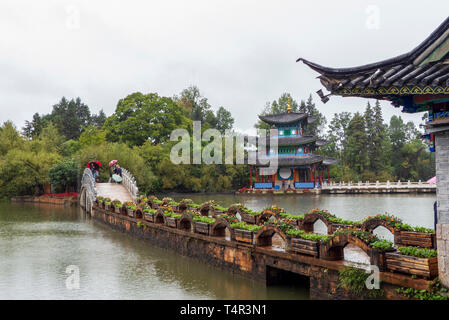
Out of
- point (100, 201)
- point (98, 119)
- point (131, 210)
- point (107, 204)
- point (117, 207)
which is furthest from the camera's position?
point (98, 119)

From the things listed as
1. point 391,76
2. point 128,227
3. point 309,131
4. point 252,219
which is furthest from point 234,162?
point 391,76

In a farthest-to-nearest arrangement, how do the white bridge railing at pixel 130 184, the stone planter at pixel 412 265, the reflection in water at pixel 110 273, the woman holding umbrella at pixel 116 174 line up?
the woman holding umbrella at pixel 116 174 → the white bridge railing at pixel 130 184 → the reflection in water at pixel 110 273 → the stone planter at pixel 412 265

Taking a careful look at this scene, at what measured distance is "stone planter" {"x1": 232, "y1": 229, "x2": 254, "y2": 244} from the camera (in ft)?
32.4

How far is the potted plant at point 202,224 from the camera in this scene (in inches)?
459

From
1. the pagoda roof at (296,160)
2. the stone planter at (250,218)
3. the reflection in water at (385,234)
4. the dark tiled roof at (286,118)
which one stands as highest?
the dark tiled roof at (286,118)

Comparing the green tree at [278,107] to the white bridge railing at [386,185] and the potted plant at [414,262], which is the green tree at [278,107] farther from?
the potted plant at [414,262]

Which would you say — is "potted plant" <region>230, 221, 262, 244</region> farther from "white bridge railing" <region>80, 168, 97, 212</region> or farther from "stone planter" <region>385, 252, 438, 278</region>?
"white bridge railing" <region>80, 168, 97, 212</region>

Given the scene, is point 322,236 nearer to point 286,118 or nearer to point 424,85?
point 424,85

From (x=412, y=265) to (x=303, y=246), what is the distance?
237 centimetres

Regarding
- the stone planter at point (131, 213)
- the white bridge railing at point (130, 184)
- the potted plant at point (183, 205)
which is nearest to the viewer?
the potted plant at point (183, 205)

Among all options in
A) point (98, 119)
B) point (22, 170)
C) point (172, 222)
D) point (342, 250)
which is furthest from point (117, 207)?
point (98, 119)

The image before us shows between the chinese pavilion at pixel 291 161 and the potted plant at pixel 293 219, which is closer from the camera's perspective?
the potted plant at pixel 293 219

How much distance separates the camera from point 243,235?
33.1 feet

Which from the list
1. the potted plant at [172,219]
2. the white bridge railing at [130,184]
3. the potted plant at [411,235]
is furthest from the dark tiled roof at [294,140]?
the potted plant at [411,235]
